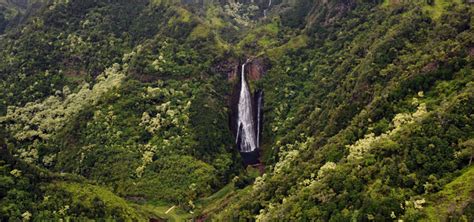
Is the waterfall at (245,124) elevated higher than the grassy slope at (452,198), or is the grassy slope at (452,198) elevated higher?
the waterfall at (245,124)

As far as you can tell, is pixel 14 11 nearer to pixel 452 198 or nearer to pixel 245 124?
pixel 245 124

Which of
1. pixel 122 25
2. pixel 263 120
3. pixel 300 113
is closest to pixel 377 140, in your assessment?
pixel 300 113

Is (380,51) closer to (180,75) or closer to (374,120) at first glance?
(374,120)

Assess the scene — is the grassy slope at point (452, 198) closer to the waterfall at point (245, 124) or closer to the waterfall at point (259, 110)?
the waterfall at point (245, 124)

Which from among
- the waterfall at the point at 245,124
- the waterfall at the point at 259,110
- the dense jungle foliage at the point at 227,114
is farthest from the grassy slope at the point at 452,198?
the waterfall at the point at 259,110

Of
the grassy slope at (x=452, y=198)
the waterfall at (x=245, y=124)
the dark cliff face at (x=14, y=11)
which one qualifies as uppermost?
the dark cliff face at (x=14, y=11)

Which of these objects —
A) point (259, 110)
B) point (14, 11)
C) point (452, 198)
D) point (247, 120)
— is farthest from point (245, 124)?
point (14, 11)

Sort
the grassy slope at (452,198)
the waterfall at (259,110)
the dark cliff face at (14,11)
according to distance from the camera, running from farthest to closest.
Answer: the dark cliff face at (14,11) < the waterfall at (259,110) < the grassy slope at (452,198)

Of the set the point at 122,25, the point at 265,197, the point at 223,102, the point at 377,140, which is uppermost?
the point at 122,25
